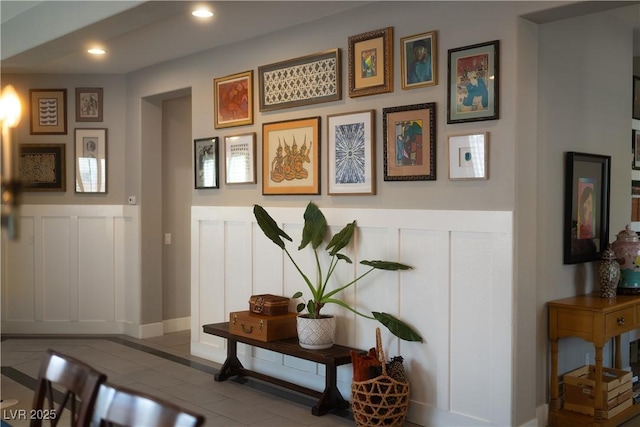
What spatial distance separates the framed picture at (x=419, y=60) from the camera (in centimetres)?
359

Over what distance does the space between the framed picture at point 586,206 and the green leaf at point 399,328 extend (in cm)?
110

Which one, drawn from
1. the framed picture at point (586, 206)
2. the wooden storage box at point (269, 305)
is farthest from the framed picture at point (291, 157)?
the framed picture at point (586, 206)

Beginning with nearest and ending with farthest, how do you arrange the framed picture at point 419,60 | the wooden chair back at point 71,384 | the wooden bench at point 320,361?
1. the wooden chair back at point 71,384
2. the framed picture at point 419,60
3. the wooden bench at point 320,361

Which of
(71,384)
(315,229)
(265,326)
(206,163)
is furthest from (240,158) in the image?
(71,384)

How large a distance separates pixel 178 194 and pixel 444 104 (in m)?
3.75

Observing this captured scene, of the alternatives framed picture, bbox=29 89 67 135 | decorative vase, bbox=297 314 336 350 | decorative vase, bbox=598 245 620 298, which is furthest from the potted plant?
framed picture, bbox=29 89 67 135

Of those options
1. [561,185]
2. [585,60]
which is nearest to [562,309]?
[561,185]

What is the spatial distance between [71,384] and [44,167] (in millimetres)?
5049

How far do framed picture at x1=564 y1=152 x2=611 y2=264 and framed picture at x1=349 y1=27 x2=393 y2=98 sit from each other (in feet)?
4.09

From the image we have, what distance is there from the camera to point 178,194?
6547 millimetres

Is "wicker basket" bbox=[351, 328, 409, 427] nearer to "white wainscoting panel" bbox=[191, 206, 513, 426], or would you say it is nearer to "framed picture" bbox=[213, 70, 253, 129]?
"white wainscoting panel" bbox=[191, 206, 513, 426]

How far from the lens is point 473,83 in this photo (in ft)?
11.2

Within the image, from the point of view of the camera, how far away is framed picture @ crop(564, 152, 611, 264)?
12.6 ft

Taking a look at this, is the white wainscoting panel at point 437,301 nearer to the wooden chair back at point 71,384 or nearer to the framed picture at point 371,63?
the framed picture at point 371,63
